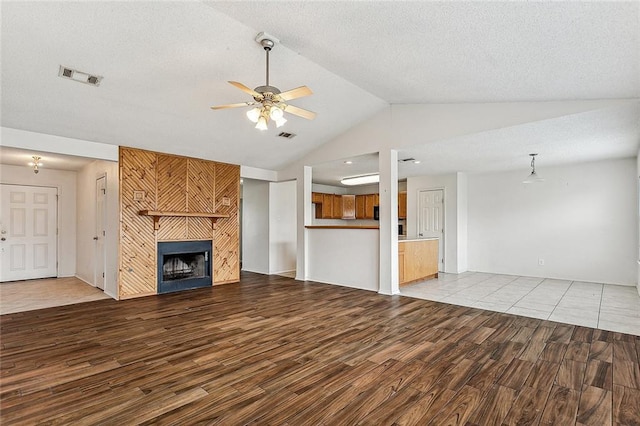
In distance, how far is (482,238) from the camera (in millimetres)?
8031

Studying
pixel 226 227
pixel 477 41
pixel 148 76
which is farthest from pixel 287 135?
pixel 477 41

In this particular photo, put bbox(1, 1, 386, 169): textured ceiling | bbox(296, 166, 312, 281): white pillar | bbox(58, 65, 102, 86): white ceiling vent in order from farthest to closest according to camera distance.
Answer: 1. bbox(296, 166, 312, 281): white pillar
2. bbox(58, 65, 102, 86): white ceiling vent
3. bbox(1, 1, 386, 169): textured ceiling

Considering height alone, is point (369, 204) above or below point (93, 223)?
above

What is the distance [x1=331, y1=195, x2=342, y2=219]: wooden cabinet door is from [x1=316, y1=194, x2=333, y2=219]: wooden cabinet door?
0.14 m

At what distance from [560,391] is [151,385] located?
2966mm

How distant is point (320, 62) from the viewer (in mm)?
3990

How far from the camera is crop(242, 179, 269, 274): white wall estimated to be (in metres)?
7.86

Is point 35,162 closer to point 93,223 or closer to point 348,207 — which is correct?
point 93,223

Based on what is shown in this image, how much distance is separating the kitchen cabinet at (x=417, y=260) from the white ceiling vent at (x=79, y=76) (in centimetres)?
506

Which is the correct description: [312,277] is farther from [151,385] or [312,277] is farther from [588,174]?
[588,174]

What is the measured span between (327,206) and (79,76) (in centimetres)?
714

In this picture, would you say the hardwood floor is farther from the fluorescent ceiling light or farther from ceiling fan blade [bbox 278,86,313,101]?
the fluorescent ceiling light

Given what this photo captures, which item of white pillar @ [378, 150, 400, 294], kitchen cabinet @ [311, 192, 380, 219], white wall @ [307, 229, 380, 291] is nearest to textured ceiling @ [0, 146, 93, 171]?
white wall @ [307, 229, 380, 291]

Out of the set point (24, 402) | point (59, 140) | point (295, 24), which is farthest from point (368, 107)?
point (24, 402)
